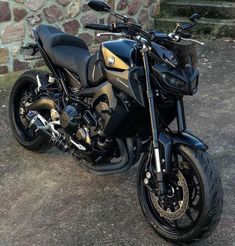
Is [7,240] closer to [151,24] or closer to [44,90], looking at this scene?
[44,90]

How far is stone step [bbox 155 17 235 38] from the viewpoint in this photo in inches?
321

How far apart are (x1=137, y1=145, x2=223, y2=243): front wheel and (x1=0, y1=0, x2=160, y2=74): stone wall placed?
3.41 metres

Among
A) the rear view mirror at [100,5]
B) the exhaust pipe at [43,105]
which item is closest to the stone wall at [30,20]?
the exhaust pipe at [43,105]

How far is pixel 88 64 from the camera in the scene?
3.83 meters

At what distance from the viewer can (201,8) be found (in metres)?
8.48

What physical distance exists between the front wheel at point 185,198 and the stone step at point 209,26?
17.3ft

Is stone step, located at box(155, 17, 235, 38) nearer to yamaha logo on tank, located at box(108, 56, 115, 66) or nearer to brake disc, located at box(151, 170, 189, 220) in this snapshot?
yamaha logo on tank, located at box(108, 56, 115, 66)

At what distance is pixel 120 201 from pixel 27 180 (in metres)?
0.87

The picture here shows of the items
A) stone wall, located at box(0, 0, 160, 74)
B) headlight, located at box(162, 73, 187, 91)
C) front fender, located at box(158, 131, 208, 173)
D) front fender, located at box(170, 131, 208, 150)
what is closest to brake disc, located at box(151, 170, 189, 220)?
front fender, located at box(158, 131, 208, 173)

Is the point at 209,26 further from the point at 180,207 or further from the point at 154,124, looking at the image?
the point at 180,207

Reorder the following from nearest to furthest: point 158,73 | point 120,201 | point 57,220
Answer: point 158,73
point 57,220
point 120,201

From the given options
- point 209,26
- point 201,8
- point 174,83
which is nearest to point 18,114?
point 174,83

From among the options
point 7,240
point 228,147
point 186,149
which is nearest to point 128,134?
point 186,149

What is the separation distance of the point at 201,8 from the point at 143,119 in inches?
217
